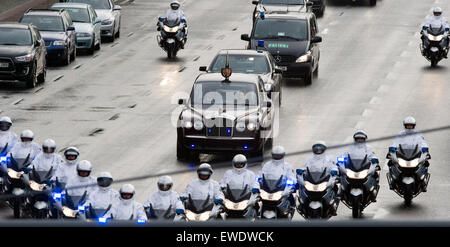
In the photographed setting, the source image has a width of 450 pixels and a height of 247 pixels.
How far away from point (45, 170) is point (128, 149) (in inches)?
274

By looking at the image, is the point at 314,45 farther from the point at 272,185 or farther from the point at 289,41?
the point at 272,185

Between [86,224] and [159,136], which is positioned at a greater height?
[86,224]

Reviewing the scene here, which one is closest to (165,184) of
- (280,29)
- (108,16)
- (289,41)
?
(289,41)

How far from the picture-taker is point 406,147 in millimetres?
16719

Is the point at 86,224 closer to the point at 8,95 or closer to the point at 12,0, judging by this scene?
the point at 8,95

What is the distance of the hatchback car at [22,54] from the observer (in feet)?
97.3

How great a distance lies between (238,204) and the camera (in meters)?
14.1

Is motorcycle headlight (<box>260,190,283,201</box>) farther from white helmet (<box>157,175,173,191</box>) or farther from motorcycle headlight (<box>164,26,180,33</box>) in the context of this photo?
motorcycle headlight (<box>164,26,180,33</box>)

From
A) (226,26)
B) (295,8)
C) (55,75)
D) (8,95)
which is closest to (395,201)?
(8,95)

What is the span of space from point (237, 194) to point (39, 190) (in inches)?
110

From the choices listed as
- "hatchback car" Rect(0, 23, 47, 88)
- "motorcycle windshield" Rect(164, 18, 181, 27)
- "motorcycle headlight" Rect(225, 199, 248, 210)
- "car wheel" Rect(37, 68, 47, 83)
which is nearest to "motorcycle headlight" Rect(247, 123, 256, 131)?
"motorcycle headlight" Rect(225, 199, 248, 210)

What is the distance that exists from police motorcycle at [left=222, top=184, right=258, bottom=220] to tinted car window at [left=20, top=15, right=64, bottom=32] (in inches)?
835

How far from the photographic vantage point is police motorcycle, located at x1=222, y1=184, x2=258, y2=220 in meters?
14.1
